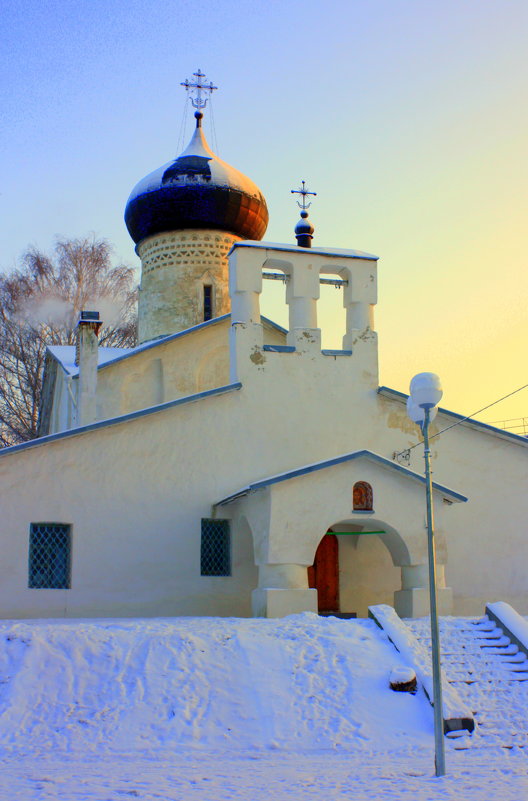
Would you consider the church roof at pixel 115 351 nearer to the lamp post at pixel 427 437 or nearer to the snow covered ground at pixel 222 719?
the snow covered ground at pixel 222 719

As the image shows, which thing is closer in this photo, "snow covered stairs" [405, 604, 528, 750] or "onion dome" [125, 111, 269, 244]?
"snow covered stairs" [405, 604, 528, 750]

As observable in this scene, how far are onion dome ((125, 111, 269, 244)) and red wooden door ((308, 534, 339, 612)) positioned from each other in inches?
271

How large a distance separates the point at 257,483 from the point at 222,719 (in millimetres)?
3793

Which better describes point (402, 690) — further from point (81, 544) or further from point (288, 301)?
point (288, 301)

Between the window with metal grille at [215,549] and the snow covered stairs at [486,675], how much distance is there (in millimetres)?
2792

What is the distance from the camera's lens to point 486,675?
992 centimetres

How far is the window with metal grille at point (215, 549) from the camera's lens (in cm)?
1311

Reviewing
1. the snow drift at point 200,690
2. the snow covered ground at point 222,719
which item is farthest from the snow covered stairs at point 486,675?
the snow drift at point 200,690

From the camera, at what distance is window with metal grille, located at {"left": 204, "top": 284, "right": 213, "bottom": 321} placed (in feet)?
58.5

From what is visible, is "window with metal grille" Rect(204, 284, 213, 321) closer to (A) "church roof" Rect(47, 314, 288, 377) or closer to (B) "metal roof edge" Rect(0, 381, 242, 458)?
(A) "church roof" Rect(47, 314, 288, 377)

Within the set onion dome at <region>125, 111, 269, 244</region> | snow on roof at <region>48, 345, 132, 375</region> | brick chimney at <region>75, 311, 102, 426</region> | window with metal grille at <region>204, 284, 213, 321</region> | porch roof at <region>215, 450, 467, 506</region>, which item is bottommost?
porch roof at <region>215, 450, 467, 506</region>

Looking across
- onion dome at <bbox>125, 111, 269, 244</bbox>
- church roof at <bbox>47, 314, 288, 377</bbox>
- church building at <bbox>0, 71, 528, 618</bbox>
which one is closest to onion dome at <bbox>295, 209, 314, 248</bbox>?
church building at <bbox>0, 71, 528, 618</bbox>

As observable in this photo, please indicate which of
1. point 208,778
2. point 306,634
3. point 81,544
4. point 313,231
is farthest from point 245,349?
point 208,778

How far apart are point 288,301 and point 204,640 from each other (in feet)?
19.7
